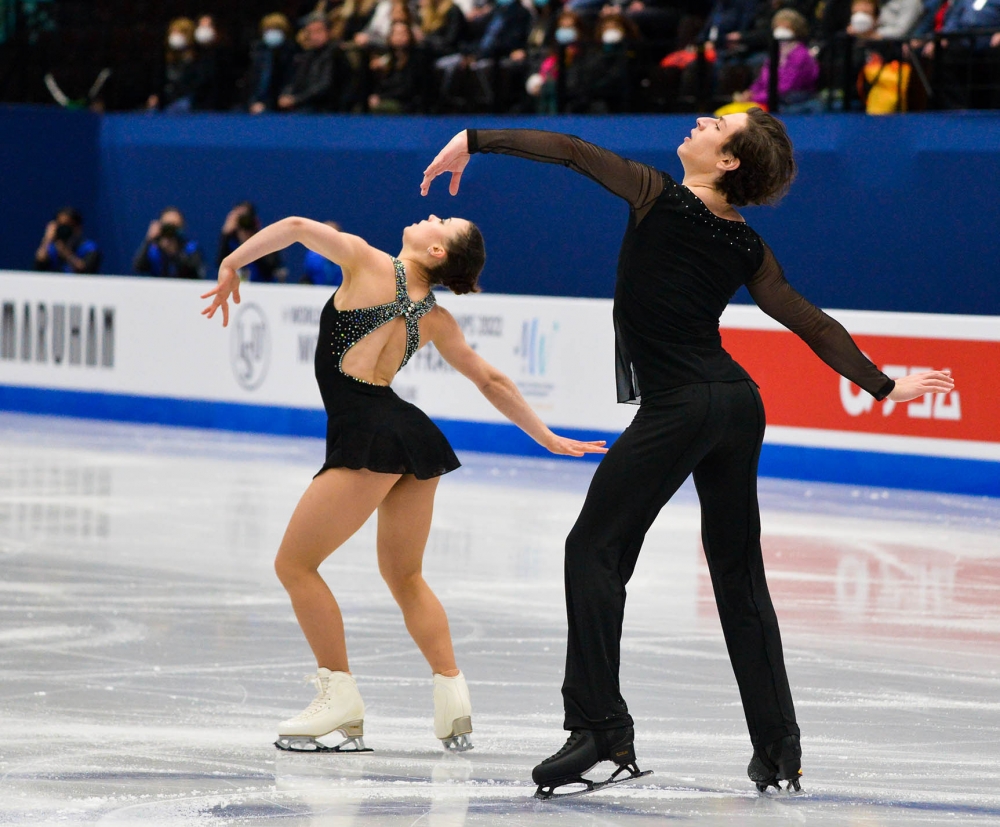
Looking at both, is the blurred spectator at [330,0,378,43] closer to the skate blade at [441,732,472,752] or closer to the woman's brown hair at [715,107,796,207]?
the skate blade at [441,732,472,752]

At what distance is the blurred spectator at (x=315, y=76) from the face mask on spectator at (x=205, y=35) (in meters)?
1.21

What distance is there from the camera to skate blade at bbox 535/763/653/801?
4184mm

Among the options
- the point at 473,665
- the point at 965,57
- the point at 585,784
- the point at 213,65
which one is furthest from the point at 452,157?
the point at 213,65

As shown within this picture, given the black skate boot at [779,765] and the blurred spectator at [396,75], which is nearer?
the black skate boot at [779,765]

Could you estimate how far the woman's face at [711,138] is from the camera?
414cm

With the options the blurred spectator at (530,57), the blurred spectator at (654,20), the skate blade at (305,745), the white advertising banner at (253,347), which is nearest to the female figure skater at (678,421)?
the skate blade at (305,745)

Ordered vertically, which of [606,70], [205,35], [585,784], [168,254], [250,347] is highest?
[606,70]

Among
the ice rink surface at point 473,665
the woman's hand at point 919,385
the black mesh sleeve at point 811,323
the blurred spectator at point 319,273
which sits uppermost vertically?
the black mesh sleeve at point 811,323

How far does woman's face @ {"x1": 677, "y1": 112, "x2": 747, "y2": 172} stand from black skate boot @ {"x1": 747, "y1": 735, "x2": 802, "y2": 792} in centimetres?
145

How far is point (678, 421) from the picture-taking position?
4.12 m

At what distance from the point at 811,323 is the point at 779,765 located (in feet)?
3.64

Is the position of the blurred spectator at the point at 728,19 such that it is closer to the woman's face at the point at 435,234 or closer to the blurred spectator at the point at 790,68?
the blurred spectator at the point at 790,68

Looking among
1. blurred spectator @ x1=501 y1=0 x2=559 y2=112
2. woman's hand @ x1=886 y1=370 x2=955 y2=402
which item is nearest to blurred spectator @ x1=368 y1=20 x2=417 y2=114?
blurred spectator @ x1=501 y1=0 x2=559 y2=112

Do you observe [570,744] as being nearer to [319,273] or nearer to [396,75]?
[319,273]
